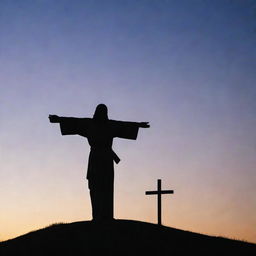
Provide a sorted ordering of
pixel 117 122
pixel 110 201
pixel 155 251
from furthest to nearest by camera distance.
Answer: pixel 117 122, pixel 110 201, pixel 155 251

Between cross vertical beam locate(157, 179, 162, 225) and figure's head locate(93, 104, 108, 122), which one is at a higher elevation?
figure's head locate(93, 104, 108, 122)

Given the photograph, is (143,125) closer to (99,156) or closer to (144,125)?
(144,125)

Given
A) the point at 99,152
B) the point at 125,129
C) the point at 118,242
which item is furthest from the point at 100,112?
the point at 118,242

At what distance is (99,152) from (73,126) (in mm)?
1406

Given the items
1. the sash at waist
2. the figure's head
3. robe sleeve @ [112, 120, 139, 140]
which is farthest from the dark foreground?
the figure's head

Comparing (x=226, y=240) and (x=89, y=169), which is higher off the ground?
(x=89, y=169)

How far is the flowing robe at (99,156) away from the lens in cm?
1694

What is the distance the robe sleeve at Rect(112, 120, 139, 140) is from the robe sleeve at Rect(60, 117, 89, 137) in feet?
3.72

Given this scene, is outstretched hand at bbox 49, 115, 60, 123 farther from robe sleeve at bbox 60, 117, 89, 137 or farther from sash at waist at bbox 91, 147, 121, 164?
sash at waist at bbox 91, 147, 121, 164

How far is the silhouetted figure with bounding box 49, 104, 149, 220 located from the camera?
667 inches

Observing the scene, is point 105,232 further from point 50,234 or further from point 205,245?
point 205,245

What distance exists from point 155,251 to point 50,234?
13.0 ft

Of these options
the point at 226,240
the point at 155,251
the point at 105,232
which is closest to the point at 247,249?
the point at 226,240

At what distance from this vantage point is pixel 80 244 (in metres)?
15.3
